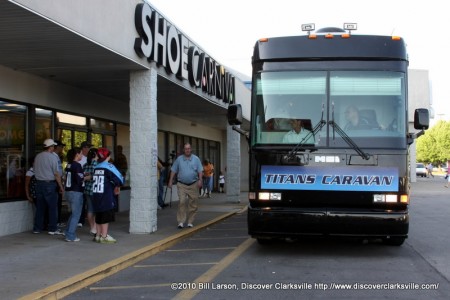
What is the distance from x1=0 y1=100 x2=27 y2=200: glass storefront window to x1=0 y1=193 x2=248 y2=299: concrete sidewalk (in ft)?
3.27

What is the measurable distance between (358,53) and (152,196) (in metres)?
5.00

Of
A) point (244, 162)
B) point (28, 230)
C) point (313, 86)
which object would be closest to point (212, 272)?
point (313, 86)

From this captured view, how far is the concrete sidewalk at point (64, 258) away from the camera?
19.6 feet

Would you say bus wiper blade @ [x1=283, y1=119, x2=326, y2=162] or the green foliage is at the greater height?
the green foliage

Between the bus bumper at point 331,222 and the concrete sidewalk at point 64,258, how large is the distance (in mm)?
2220

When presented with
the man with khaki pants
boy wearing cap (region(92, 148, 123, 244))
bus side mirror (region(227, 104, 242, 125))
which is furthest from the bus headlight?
the man with khaki pants

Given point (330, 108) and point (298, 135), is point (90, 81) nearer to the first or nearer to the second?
point (298, 135)

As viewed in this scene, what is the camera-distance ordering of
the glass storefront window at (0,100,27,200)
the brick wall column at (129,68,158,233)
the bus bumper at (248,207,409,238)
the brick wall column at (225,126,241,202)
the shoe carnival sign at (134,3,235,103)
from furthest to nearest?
1. the brick wall column at (225,126,241,202)
2. the brick wall column at (129,68,158,233)
3. the glass storefront window at (0,100,27,200)
4. the shoe carnival sign at (134,3,235,103)
5. the bus bumper at (248,207,409,238)

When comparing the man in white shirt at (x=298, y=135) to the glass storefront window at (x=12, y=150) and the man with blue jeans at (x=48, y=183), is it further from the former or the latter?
the glass storefront window at (x=12, y=150)

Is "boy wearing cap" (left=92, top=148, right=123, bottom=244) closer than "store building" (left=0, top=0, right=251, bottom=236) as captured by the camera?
No

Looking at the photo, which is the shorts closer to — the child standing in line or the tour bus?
the tour bus

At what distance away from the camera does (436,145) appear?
9062 cm

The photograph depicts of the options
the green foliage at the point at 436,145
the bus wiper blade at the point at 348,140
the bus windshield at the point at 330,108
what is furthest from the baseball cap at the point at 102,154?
the green foliage at the point at 436,145

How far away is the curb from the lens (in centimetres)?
573
